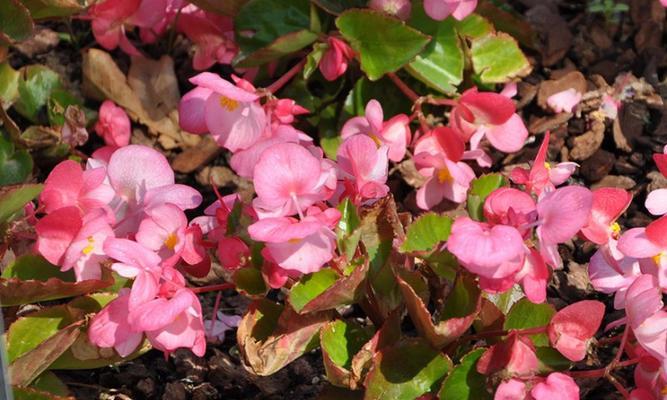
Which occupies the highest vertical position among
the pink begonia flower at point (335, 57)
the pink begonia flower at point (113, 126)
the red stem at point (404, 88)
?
the pink begonia flower at point (335, 57)

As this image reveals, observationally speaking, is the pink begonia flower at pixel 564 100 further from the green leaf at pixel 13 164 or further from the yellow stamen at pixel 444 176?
the green leaf at pixel 13 164

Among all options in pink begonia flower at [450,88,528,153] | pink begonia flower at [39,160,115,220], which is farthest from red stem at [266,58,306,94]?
pink begonia flower at [39,160,115,220]

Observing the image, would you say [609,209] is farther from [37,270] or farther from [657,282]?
[37,270]

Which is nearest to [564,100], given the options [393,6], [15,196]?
[393,6]

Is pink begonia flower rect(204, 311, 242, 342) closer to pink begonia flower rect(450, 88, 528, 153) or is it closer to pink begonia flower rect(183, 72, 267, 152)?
pink begonia flower rect(183, 72, 267, 152)

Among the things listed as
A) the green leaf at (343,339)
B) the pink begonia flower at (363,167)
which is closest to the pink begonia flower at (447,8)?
the pink begonia flower at (363,167)

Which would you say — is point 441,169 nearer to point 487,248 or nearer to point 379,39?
point 379,39

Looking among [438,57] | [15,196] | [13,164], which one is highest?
[15,196]
